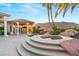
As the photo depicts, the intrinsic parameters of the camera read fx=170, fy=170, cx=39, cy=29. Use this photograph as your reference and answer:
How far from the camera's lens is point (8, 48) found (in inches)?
82.7

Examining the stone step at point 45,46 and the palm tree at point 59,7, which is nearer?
the stone step at point 45,46

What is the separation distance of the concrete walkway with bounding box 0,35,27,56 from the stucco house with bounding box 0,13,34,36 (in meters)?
0.06

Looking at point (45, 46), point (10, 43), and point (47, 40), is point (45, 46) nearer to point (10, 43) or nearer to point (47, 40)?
point (47, 40)

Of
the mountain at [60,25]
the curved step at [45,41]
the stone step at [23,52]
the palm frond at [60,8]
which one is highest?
the palm frond at [60,8]

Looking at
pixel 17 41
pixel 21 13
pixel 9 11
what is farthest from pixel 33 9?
pixel 17 41

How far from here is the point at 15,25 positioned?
7.07ft

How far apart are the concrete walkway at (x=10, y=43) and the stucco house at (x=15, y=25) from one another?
6cm

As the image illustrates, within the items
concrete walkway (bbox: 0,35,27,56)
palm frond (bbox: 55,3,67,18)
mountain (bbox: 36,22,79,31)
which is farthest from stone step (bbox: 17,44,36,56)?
palm frond (bbox: 55,3,67,18)

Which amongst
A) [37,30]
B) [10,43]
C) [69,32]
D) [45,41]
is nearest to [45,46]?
[45,41]

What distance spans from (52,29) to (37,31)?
0.19 meters

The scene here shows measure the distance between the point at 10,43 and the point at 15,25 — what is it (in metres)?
0.24

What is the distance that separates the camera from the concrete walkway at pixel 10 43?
2.09 metres

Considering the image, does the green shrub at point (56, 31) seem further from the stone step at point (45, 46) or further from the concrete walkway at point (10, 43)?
the concrete walkway at point (10, 43)

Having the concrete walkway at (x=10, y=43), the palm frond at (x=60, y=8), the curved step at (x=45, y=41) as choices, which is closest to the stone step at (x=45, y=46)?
the curved step at (x=45, y=41)
